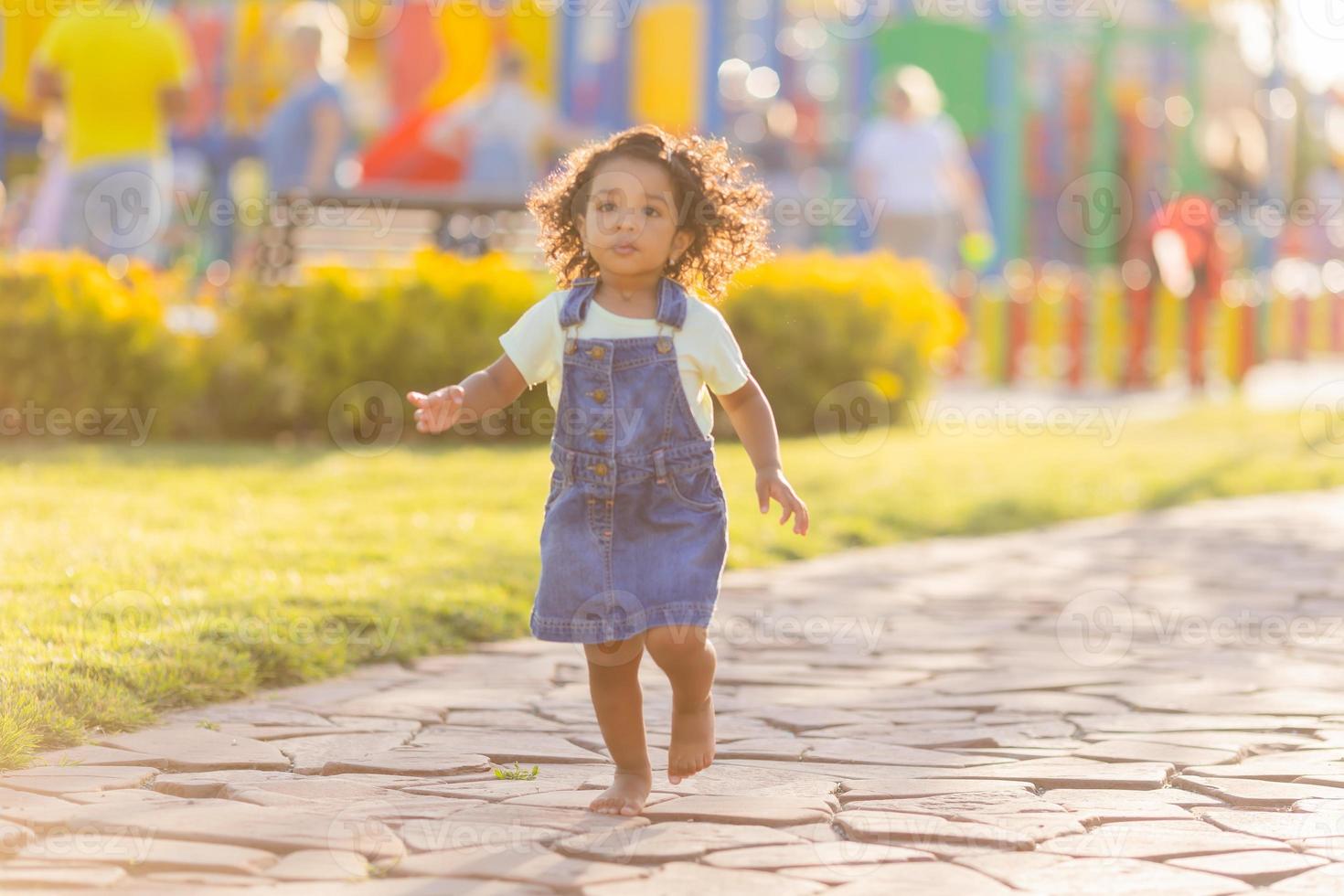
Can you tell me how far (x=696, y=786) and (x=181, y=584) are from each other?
2.14 m

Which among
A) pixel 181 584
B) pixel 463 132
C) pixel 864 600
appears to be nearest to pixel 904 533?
pixel 864 600

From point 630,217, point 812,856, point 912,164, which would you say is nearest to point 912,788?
point 812,856

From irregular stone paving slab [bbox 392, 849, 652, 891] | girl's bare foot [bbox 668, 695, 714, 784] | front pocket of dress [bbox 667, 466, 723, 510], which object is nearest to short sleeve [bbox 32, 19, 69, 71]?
front pocket of dress [bbox 667, 466, 723, 510]

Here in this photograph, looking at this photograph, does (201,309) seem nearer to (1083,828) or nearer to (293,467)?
(293,467)

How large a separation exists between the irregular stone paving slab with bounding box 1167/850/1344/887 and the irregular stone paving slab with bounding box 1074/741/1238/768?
731 millimetres

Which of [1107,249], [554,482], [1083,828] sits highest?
[1107,249]

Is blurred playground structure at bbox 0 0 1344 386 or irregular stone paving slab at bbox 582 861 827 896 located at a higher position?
blurred playground structure at bbox 0 0 1344 386

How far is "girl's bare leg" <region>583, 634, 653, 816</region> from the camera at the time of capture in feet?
11.8

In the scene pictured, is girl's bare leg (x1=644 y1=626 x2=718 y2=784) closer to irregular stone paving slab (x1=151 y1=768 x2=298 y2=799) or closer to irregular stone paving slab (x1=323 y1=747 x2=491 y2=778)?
irregular stone paving slab (x1=323 y1=747 x2=491 y2=778)

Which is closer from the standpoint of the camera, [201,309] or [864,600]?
[864,600]

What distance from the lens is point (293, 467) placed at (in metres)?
8.52

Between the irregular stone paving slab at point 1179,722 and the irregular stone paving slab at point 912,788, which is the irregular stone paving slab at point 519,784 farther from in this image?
the irregular stone paving slab at point 1179,722

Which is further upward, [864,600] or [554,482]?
[554,482]

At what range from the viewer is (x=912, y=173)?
46.0 feet
